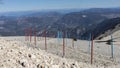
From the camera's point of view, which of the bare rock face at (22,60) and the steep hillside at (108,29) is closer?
the bare rock face at (22,60)

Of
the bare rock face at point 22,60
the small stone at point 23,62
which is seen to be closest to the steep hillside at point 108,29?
the bare rock face at point 22,60

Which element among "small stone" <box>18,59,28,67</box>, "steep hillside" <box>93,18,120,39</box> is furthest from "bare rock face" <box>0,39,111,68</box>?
"steep hillside" <box>93,18,120,39</box>

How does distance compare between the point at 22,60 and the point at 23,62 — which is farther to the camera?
the point at 22,60

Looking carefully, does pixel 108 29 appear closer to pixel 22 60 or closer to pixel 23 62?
→ pixel 22 60

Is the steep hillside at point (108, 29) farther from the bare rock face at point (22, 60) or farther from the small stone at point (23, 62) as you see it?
the small stone at point (23, 62)

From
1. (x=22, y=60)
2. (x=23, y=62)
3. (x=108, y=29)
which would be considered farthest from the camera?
(x=108, y=29)

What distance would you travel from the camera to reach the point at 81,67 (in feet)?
46.1

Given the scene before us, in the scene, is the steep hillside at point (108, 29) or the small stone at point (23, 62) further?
the steep hillside at point (108, 29)

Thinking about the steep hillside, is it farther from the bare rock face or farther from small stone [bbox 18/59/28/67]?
small stone [bbox 18/59/28/67]

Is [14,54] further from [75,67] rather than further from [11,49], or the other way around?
[75,67]

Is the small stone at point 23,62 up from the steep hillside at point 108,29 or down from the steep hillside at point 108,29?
up

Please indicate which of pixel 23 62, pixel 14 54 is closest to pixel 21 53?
pixel 14 54

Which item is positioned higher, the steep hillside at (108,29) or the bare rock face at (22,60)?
the bare rock face at (22,60)

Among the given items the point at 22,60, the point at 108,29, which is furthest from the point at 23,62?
A: the point at 108,29
